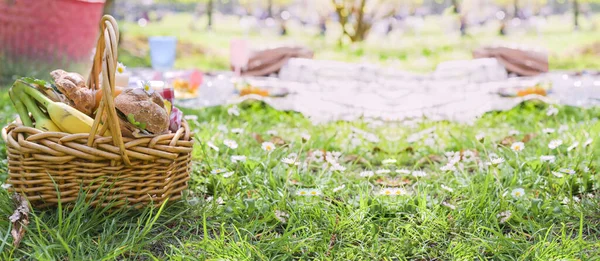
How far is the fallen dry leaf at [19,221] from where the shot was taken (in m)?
1.50

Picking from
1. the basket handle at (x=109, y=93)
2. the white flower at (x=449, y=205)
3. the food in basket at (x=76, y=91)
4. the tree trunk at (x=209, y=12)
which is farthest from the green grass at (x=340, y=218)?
the tree trunk at (x=209, y=12)

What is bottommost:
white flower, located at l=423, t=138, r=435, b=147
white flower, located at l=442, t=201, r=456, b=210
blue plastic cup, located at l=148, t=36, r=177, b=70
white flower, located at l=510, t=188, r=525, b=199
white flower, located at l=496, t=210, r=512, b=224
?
blue plastic cup, located at l=148, t=36, r=177, b=70

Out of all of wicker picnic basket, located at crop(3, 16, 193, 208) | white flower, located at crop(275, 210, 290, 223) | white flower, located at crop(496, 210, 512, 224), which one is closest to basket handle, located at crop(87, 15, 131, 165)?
wicker picnic basket, located at crop(3, 16, 193, 208)

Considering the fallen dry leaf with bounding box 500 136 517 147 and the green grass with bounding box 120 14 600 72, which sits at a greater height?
the fallen dry leaf with bounding box 500 136 517 147

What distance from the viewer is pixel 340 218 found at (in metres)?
1.78

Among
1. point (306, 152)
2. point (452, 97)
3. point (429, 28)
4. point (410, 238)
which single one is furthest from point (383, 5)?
point (410, 238)

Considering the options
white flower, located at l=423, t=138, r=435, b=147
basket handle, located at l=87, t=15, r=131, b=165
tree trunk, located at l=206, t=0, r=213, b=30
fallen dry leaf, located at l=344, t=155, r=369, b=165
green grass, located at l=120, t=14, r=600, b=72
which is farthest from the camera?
tree trunk, located at l=206, t=0, r=213, b=30

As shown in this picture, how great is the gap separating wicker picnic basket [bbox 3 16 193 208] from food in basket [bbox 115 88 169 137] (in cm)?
4

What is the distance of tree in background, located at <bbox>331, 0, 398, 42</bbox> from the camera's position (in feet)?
26.6

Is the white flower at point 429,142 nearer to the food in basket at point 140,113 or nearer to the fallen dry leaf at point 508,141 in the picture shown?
the fallen dry leaf at point 508,141

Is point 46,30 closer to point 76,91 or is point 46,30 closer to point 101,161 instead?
point 76,91

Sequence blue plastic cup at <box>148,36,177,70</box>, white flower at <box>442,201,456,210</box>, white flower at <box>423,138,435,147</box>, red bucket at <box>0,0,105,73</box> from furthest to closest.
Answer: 1. blue plastic cup at <box>148,36,177,70</box>
2. red bucket at <box>0,0,105,73</box>
3. white flower at <box>423,138,435,147</box>
4. white flower at <box>442,201,456,210</box>

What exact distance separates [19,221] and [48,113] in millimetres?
323

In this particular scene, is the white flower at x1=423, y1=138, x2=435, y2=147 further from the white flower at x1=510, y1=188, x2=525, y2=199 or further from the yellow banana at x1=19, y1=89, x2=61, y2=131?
the yellow banana at x1=19, y1=89, x2=61, y2=131
